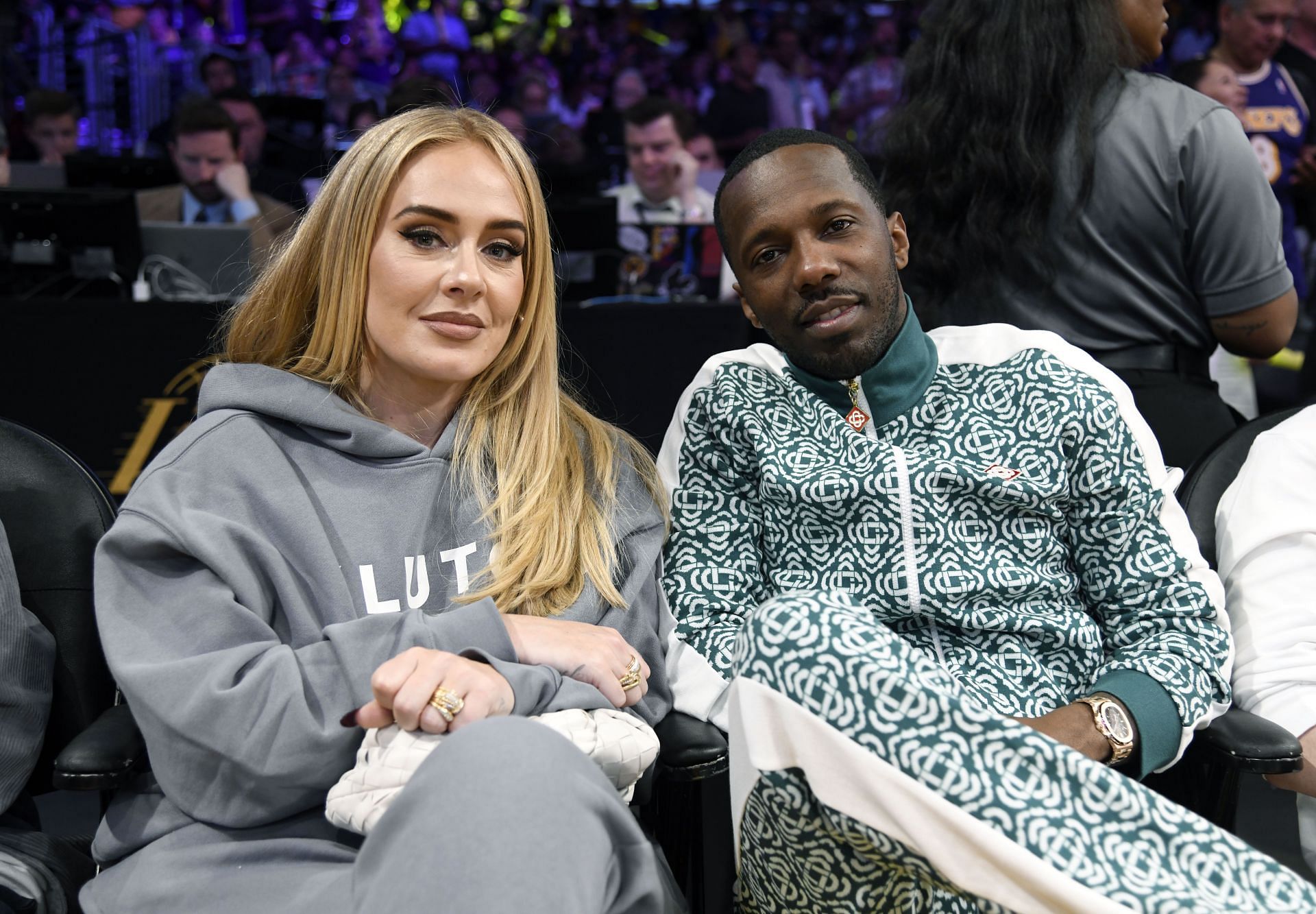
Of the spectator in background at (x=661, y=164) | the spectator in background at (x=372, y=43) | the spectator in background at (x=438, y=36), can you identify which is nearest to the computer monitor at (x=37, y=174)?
the spectator in background at (x=661, y=164)

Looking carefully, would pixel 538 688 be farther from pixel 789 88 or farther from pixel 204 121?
pixel 789 88

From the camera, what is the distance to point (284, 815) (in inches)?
57.3

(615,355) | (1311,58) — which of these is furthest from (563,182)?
(1311,58)

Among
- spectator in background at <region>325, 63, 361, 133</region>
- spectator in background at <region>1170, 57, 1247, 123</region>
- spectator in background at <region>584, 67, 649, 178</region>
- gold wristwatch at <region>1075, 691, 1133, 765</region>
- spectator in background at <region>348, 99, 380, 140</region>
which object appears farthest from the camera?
spectator in background at <region>325, 63, 361, 133</region>

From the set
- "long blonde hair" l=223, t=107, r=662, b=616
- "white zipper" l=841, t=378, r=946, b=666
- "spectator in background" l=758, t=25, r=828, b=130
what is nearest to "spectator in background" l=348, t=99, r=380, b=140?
"spectator in background" l=758, t=25, r=828, b=130

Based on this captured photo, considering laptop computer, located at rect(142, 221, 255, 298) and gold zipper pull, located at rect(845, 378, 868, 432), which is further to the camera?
laptop computer, located at rect(142, 221, 255, 298)

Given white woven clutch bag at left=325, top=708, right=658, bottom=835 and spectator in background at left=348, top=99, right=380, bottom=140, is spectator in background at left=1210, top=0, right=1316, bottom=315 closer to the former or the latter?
white woven clutch bag at left=325, top=708, right=658, bottom=835

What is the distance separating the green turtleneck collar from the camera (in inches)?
71.5

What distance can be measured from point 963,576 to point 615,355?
1.74m

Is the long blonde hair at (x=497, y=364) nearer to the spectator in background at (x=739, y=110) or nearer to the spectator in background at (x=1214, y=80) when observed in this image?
the spectator in background at (x=1214, y=80)

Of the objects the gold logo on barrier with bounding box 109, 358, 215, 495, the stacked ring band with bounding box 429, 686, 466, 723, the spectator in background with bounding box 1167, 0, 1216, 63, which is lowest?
the gold logo on barrier with bounding box 109, 358, 215, 495

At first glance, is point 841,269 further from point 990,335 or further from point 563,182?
point 563,182

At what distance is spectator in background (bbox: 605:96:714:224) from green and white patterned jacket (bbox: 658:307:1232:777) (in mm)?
3582

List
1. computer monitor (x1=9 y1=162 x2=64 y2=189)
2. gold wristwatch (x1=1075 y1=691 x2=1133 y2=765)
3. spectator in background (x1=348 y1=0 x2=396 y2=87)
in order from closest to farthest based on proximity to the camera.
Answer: gold wristwatch (x1=1075 y1=691 x2=1133 y2=765)
computer monitor (x1=9 y1=162 x2=64 y2=189)
spectator in background (x1=348 y1=0 x2=396 y2=87)
